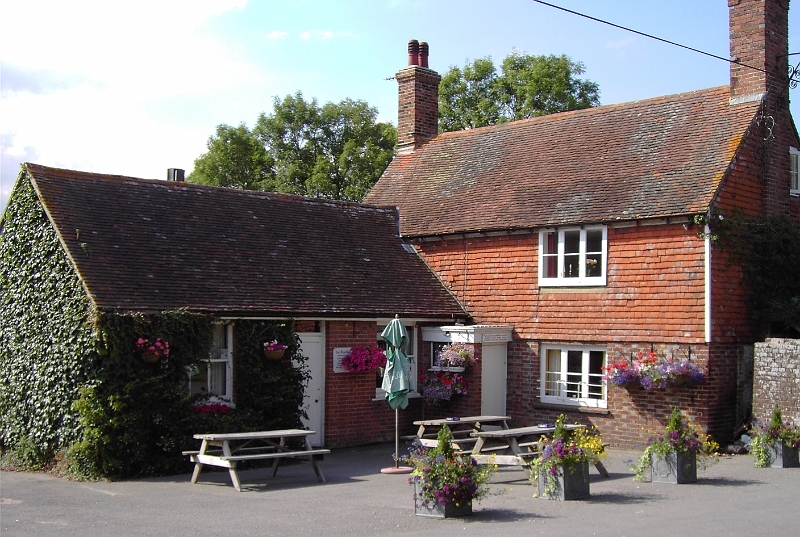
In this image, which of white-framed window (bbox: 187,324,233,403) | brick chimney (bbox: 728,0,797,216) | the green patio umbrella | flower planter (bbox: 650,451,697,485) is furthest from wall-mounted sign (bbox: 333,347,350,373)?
brick chimney (bbox: 728,0,797,216)

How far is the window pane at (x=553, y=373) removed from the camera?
18781 millimetres

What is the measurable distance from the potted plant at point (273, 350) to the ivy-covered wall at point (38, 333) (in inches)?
127

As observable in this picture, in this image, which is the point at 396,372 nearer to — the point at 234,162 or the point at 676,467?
the point at 676,467

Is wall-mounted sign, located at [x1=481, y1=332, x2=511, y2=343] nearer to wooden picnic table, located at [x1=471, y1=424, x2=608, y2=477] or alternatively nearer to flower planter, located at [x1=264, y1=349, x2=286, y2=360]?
wooden picnic table, located at [x1=471, y1=424, x2=608, y2=477]

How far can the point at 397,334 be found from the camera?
14.7 m

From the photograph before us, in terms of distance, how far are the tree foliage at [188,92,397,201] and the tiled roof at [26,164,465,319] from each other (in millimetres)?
20402

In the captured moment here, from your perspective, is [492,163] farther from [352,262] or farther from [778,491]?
[778,491]

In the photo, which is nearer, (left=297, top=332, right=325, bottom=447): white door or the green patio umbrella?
the green patio umbrella

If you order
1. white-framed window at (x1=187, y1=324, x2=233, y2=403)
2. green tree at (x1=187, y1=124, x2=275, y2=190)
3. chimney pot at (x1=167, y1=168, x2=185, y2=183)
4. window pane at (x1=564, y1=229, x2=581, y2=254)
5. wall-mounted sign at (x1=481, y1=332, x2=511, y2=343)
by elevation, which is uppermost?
green tree at (x1=187, y1=124, x2=275, y2=190)

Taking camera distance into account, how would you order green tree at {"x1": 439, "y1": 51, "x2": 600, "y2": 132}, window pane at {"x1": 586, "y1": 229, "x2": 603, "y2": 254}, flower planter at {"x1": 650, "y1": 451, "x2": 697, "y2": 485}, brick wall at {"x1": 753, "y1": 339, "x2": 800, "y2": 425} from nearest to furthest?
flower planter at {"x1": 650, "y1": 451, "x2": 697, "y2": 485}, brick wall at {"x1": 753, "y1": 339, "x2": 800, "y2": 425}, window pane at {"x1": 586, "y1": 229, "x2": 603, "y2": 254}, green tree at {"x1": 439, "y1": 51, "x2": 600, "y2": 132}

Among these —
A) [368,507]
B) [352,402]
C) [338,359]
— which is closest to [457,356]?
[352,402]

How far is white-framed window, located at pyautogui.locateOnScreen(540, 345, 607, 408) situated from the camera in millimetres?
18109

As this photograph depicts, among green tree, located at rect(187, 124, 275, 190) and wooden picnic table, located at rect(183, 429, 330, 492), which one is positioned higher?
green tree, located at rect(187, 124, 275, 190)

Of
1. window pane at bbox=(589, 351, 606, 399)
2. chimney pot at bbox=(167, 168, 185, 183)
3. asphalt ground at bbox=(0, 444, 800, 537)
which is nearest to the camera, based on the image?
asphalt ground at bbox=(0, 444, 800, 537)
